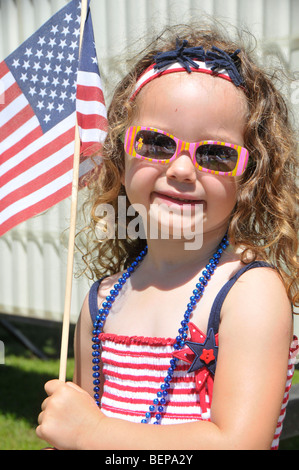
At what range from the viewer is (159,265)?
209 cm

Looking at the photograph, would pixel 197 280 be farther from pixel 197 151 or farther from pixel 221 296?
pixel 197 151

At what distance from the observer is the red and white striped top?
1854mm

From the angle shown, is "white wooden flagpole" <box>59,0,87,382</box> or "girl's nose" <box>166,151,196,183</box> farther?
"white wooden flagpole" <box>59,0,87,382</box>

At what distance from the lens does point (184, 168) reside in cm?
184

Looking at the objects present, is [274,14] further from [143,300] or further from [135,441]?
[135,441]

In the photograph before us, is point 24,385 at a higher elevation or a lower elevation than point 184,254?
lower

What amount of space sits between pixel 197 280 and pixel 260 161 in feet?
1.38

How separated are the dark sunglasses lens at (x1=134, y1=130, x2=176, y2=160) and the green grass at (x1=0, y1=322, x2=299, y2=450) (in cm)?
292
